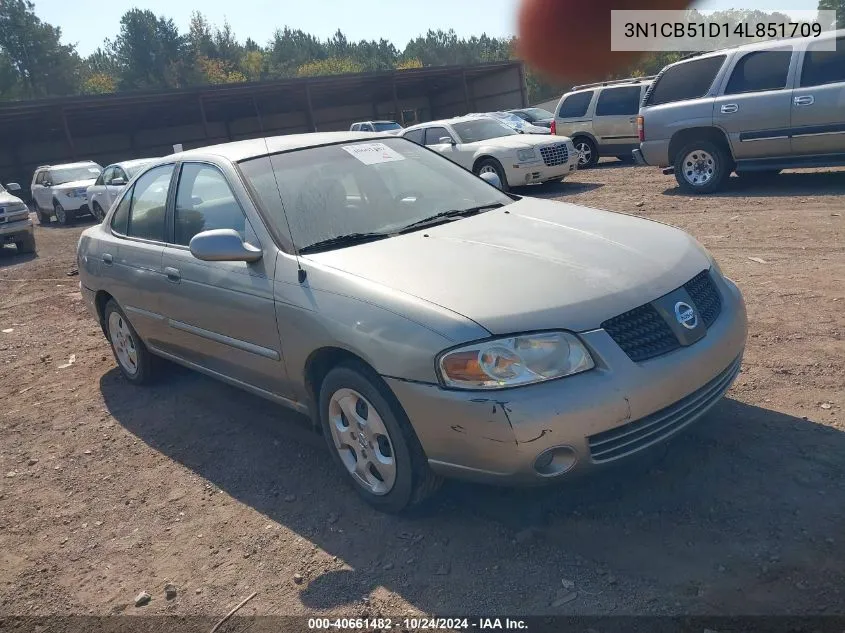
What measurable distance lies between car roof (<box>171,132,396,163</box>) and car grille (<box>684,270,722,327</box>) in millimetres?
2304

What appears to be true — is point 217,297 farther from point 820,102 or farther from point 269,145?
point 820,102

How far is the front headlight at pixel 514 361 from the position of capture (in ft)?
9.32

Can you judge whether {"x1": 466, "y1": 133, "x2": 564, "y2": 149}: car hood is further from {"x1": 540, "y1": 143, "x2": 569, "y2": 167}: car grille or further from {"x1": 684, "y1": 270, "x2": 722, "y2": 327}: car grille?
{"x1": 684, "y1": 270, "x2": 722, "y2": 327}: car grille

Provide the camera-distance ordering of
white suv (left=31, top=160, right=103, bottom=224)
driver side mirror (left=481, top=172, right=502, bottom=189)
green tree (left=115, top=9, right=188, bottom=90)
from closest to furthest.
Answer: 1. driver side mirror (left=481, top=172, right=502, bottom=189)
2. white suv (left=31, top=160, right=103, bottom=224)
3. green tree (left=115, top=9, right=188, bottom=90)

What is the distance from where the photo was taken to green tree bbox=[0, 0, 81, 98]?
70875 mm

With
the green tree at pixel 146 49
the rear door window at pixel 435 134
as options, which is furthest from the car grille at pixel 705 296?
the green tree at pixel 146 49

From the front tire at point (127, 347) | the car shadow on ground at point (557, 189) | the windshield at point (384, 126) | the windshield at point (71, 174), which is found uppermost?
the windshield at point (384, 126)

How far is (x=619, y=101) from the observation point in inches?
623

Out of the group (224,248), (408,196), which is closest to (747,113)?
(408,196)

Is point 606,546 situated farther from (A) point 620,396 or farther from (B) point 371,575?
(B) point 371,575

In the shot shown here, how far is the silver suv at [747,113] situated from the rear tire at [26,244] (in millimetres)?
11434

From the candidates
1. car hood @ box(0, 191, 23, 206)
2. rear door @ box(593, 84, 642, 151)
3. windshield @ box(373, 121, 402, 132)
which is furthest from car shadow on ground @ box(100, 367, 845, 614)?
windshield @ box(373, 121, 402, 132)

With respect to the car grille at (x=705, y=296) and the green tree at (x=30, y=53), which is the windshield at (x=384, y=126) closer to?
the car grille at (x=705, y=296)

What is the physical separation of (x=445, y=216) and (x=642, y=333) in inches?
58.3
